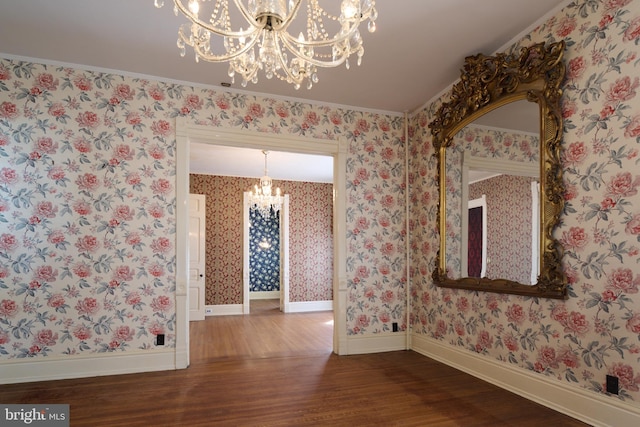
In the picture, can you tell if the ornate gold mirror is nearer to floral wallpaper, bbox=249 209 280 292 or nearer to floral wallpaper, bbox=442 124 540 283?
floral wallpaper, bbox=442 124 540 283

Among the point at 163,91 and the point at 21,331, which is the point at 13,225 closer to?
the point at 21,331

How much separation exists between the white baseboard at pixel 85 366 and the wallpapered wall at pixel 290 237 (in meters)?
3.64

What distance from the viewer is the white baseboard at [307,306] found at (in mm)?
7613

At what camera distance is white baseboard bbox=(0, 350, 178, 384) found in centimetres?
317

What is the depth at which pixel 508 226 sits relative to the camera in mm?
3180

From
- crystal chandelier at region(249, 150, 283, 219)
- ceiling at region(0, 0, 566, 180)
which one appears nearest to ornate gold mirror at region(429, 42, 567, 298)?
ceiling at region(0, 0, 566, 180)

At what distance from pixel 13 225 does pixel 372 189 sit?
11.9ft

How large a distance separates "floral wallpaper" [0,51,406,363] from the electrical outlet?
11.8 ft

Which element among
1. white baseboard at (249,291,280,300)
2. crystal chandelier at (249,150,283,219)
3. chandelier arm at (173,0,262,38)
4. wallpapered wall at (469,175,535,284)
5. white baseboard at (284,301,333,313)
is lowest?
Result: white baseboard at (249,291,280,300)

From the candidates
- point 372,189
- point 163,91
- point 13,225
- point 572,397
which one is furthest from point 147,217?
point 572,397

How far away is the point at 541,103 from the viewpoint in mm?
2801

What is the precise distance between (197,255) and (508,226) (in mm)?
5518

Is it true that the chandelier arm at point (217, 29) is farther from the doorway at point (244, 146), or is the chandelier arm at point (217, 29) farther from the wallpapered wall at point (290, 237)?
the wallpapered wall at point (290, 237)

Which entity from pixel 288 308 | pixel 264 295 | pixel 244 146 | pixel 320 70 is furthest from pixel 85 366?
pixel 264 295
